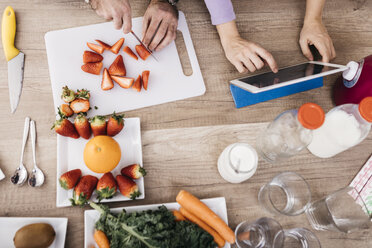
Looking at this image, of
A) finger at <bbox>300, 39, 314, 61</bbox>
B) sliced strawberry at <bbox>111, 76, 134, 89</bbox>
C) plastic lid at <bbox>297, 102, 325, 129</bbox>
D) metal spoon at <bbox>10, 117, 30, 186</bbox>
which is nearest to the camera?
plastic lid at <bbox>297, 102, 325, 129</bbox>

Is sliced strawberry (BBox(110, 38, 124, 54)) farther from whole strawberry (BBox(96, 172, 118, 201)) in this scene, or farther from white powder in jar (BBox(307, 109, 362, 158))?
white powder in jar (BBox(307, 109, 362, 158))

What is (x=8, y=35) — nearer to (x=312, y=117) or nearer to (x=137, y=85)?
(x=137, y=85)

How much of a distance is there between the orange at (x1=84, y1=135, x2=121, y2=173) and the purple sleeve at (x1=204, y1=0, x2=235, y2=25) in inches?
22.7

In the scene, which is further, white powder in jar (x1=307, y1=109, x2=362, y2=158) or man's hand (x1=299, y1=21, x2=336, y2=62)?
man's hand (x1=299, y1=21, x2=336, y2=62)

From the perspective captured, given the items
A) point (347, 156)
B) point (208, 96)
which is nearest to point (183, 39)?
point (208, 96)

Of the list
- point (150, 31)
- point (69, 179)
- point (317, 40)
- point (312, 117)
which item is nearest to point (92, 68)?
point (150, 31)

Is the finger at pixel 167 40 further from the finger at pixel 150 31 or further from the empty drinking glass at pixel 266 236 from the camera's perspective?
the empty drinking glass at pixel 266 236

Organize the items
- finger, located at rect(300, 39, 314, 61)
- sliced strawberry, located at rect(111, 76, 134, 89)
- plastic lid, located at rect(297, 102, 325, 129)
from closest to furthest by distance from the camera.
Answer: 1. plastic lid, located at rect(297, 102, 325, 129)
2. sliced strawberry, located at rect(111, 76, 134, 89)
3. finger, located at rect(300, 39, 314, 61)

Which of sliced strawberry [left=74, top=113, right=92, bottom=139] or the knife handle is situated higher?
the knife handle

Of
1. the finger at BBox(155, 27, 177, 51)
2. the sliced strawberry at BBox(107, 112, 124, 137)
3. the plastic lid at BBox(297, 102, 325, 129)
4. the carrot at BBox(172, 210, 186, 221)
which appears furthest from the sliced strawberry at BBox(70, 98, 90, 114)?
the plastic lid at BBox(297, 102, 325, 129)

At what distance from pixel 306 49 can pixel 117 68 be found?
0.72 m

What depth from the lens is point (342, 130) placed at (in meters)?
0.85

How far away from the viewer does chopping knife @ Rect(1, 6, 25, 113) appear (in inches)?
35.8

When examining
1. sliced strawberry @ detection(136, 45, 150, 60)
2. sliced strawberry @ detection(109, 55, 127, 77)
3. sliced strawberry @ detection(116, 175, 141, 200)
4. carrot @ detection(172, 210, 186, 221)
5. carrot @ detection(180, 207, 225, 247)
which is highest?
sliced strawberry @ detection(136, 45, 150, 60)
